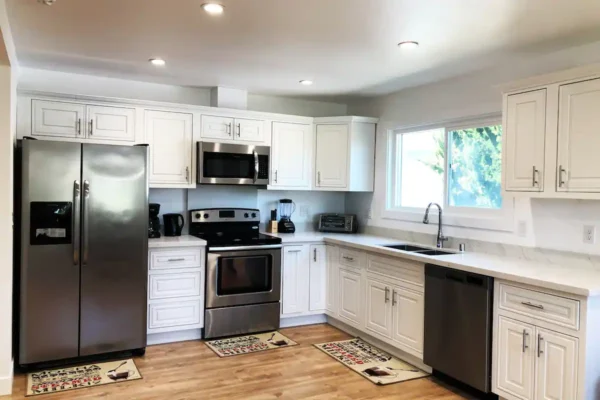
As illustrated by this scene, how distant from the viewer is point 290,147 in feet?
16.2

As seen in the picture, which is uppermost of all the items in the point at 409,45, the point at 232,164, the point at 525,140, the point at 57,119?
the point at 409,45

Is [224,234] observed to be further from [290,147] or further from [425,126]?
[425,126]

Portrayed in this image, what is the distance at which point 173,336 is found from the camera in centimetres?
425

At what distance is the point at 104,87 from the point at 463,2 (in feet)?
10.6

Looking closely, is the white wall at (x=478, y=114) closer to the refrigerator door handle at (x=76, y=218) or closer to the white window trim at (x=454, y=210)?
the white window trim at (x=454, y=210)

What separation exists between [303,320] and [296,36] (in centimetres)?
282

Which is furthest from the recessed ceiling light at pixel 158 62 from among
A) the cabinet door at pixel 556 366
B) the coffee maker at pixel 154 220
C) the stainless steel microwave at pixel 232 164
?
the cabinet door at pixel 556 366

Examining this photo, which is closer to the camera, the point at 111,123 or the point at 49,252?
the point at 49,252

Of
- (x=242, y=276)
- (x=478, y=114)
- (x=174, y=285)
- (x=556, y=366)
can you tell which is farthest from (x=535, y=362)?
(x=174, y=285)

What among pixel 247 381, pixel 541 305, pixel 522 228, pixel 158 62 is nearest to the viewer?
pixel 541 305

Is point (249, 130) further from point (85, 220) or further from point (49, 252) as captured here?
point (49, 252)

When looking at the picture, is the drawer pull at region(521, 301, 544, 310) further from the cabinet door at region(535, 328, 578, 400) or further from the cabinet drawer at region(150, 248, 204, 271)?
the cabinet drawer at region(150, 248, 204, 271)

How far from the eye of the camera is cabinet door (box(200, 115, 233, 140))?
4512 mm

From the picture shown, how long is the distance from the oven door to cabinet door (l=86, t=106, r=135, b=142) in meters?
1.25
